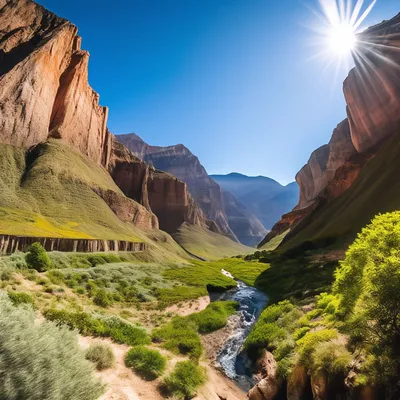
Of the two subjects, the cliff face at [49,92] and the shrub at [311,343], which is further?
the cliff face at [49,92]

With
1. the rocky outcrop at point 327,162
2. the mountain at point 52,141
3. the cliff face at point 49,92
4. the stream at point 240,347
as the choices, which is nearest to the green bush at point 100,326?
the stream at point 240,347

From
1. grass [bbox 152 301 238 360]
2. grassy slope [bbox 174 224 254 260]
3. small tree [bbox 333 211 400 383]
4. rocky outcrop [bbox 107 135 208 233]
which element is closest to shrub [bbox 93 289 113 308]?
A: grass [bbox 152 301 238 360]

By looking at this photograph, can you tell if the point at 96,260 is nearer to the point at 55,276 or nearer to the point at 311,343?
the point at 55,276

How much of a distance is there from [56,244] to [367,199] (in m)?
80.3

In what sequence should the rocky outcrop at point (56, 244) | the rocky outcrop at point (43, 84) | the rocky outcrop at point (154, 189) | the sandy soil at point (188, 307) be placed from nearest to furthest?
the sandy soil at point (188, 307) < the rocky outcrop at point (56, 244) < the rocky outcrop at point (43, 84) < the rocky outcrop at point (154, 189)

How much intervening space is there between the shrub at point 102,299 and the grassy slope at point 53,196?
94.8 feet

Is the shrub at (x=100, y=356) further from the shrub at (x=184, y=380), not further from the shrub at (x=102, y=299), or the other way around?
the shrub at (x=102, y=299)

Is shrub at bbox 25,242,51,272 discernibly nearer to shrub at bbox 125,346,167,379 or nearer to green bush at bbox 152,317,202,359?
green bush at bbox 152,317,202,359

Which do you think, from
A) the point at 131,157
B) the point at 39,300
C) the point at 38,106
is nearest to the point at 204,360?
the point at 39,300

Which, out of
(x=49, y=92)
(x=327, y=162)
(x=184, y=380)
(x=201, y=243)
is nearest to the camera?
(x=184, y=380)

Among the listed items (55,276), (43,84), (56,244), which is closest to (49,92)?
(43,84)

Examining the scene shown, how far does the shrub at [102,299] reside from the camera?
25.5 meters

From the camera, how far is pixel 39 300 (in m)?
18.9

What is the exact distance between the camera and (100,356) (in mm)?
12930
